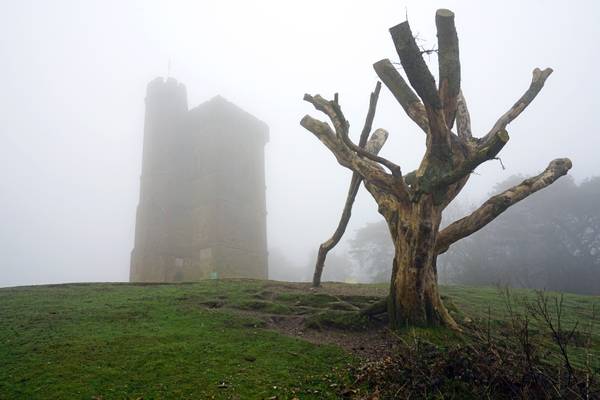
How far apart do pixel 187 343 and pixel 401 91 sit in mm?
5592

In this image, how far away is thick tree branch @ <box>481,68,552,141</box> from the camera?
25.4ft

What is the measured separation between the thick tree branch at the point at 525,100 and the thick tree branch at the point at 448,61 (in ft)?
5.17

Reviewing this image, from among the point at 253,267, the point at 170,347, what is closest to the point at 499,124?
the point at 170,347

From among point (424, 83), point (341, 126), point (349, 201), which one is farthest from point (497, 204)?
point (349, 201)

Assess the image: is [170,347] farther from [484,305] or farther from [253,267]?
[253,267]

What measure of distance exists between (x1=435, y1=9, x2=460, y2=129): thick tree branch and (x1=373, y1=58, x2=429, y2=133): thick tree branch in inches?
23.1

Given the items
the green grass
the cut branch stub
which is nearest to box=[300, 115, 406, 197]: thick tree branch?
the cut branch stub

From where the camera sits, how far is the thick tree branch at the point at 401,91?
23.1ft

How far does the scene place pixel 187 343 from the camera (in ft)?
20.0

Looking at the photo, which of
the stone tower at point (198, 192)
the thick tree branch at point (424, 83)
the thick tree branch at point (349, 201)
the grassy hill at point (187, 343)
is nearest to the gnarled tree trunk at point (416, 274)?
the grassy hill at point (187, 343)

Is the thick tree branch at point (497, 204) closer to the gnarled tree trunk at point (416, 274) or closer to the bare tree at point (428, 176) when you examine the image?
the bare tree at point (428, 176)

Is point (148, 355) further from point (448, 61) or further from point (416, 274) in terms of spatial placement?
point (448, 61)

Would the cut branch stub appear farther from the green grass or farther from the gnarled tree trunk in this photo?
the green grass

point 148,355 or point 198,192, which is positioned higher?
point 198,192
